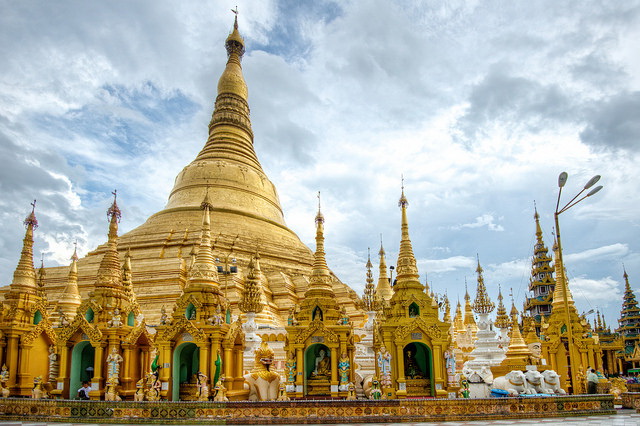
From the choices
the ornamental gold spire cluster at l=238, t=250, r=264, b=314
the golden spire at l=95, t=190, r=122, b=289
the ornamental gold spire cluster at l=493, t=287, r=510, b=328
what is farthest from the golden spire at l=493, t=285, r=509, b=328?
the golden spire at l=95, t=190, r=122, b=289

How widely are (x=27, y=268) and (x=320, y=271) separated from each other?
14.1 meters

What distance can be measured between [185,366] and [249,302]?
8.86m

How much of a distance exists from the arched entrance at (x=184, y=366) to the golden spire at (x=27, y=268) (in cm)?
893

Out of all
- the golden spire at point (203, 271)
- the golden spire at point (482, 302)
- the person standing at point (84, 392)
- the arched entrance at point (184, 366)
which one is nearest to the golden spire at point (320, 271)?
the golden spire at point (203, 271)

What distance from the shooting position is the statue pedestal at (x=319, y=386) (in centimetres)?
1972

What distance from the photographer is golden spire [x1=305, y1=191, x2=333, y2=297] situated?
70.3ft

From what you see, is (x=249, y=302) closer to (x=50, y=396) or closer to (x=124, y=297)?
(x=124, y=297)

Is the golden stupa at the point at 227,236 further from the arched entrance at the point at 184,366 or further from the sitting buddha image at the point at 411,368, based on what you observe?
the sitting buddha image at the point at 411,368

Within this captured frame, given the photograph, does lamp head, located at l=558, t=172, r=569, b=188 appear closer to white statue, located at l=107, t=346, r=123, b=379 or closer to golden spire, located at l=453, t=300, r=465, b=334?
white statue, located at l=107, t=346, r=123, b=379

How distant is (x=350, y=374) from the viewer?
64.4 ft

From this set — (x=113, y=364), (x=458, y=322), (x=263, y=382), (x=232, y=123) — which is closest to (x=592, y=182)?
(x=263, y=382)

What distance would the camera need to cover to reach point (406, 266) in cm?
2177

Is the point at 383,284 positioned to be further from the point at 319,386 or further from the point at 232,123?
the point at 232,123

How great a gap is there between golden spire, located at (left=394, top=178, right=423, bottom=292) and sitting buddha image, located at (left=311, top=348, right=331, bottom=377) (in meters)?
4.01
